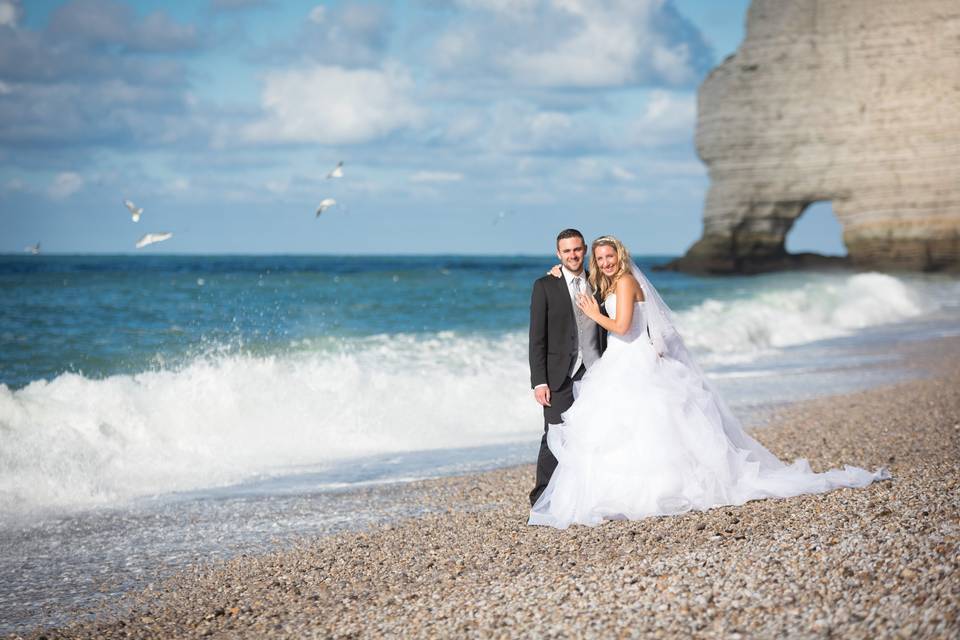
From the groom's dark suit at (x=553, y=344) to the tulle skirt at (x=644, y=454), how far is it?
0.15 m

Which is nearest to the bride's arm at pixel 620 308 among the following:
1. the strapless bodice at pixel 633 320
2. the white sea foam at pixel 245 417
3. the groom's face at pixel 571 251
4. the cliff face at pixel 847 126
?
the strapless bodice at pixel 633 320

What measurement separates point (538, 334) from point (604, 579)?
2012 millimetres

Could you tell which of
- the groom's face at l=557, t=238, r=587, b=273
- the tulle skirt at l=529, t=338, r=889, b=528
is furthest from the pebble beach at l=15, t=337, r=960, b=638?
the groom's face at l=557, t=238, r=587, b=273

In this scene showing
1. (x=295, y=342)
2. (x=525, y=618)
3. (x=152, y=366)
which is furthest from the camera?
(x=295, y=342)

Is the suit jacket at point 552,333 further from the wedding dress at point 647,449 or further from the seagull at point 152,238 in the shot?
the seagull at point 152,238

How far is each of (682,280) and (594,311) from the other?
39573mm

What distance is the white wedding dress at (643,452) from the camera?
19.7ft

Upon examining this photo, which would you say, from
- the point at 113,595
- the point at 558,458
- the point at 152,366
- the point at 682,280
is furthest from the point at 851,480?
the point at 682,280

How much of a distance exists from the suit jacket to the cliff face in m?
38.4

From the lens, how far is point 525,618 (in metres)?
4.30

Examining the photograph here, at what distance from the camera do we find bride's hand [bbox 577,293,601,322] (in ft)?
20.3

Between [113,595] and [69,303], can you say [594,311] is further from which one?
[69,303]

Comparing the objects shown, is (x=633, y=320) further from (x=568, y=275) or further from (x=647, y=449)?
(x=647, y=449)

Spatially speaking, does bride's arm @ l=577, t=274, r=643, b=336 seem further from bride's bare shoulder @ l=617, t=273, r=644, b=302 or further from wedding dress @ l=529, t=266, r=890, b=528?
wedding dress @ l=529, t=266, r=890, b=528
